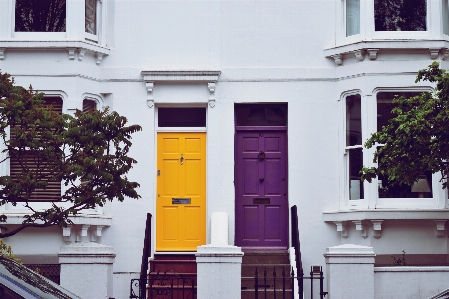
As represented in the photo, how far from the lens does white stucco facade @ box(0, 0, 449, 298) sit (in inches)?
655

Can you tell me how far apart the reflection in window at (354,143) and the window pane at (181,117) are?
9.37 ft

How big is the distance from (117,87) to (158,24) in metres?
1.49

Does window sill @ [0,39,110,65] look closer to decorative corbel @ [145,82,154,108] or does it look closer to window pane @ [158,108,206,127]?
decorative corbel @ [145,82,154,108]

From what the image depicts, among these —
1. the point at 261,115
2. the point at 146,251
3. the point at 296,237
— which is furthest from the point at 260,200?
the point at 146,251

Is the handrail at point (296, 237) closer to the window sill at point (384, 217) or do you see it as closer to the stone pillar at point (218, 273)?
the window sill at point (384, 217)

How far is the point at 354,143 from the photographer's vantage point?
17188 millimetres

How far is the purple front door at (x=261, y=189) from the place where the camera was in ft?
56.7

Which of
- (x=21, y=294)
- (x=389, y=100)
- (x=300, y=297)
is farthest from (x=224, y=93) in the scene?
(x=21, y=294)

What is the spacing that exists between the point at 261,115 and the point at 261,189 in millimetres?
1479

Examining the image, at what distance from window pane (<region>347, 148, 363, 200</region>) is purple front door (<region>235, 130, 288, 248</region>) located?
50.5 inches

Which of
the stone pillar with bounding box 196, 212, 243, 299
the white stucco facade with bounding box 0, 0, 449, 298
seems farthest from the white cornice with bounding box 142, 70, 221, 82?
the stone pillar with bounding box 196, 212, 243, 299

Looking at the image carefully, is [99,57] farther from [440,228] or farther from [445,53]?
[440,228]

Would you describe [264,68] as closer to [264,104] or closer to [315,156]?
[264,104]

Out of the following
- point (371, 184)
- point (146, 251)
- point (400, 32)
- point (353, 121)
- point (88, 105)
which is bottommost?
point (146, 251)
